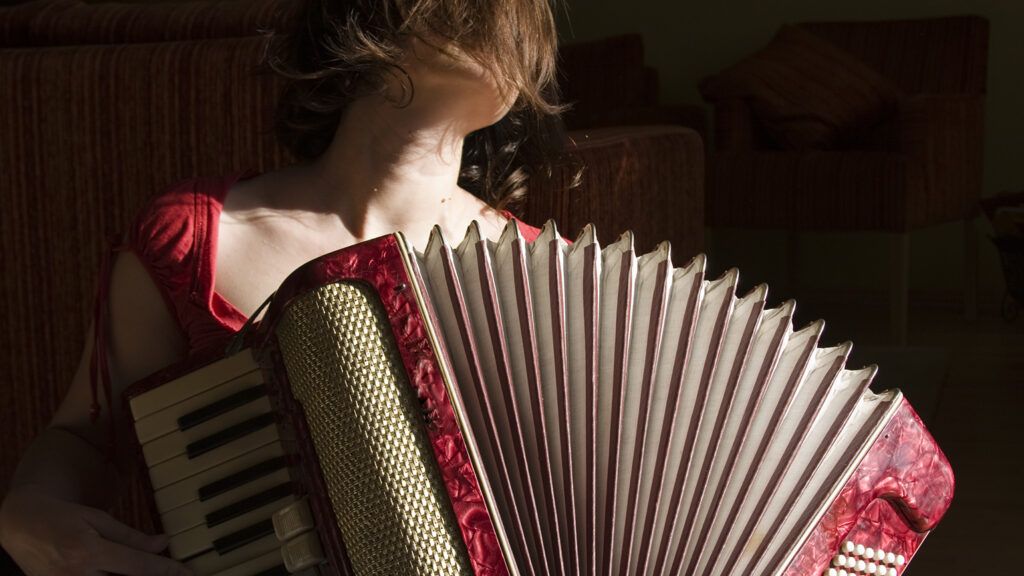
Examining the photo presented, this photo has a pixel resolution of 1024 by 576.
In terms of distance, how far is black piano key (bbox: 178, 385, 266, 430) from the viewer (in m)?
0.81

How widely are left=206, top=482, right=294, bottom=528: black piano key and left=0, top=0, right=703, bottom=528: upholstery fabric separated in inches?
26.7

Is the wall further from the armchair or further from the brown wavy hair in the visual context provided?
the brown wavy hair

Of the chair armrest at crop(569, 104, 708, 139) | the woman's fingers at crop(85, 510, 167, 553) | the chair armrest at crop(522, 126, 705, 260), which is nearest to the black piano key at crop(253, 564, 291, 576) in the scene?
the woman's fingers at crop(85, 510, 167, 553)

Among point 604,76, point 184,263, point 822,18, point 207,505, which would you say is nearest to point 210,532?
point 207,505

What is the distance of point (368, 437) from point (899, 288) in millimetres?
3254

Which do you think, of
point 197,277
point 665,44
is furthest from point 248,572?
point 665,44

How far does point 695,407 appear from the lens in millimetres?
856

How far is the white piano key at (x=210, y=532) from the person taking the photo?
0.81 metres

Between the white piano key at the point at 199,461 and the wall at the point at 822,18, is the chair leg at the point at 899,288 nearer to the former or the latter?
the wall at the point at 822,18

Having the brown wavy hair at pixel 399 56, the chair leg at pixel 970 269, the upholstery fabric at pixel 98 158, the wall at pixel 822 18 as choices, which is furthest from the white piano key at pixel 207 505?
the wall at pixel 822 18

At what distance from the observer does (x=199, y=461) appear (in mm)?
825

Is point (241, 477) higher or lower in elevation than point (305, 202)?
lower

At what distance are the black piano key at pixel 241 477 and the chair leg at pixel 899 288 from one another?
3.24 m

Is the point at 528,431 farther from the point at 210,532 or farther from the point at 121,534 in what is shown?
the point at 121,534
